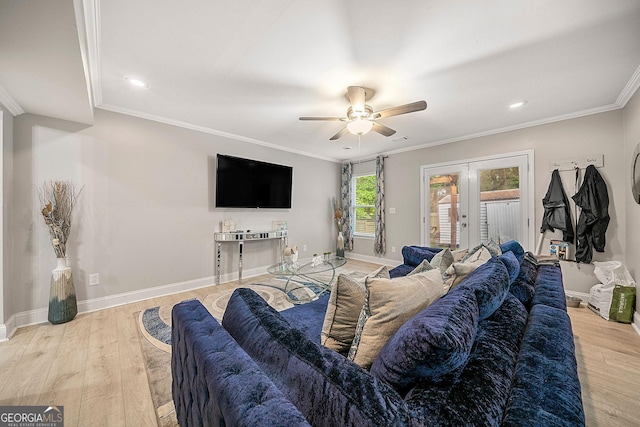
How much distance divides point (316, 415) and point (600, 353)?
2851 millimetres

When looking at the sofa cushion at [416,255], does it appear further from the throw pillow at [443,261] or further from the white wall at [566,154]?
the white wall at [566,154]

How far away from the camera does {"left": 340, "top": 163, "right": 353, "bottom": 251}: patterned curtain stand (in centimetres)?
576

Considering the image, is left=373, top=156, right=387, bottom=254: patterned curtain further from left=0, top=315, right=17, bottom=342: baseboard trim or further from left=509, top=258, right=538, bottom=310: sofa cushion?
left=0, top=315, right=17, bottom=342: baseboard trim

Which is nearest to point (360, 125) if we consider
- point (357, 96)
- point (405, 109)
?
point (357, 96)

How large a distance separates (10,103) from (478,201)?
5673 millimetres

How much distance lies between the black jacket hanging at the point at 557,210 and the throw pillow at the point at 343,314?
3585mm

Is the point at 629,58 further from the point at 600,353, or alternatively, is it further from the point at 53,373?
the point at 53,373

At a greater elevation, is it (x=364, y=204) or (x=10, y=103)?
(x=10, y=103)

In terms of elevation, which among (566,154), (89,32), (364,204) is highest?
(89,32)

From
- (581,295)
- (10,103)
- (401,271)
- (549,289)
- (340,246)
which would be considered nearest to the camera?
(549,289)

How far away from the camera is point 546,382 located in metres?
0.76

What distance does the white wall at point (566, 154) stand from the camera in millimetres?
2947

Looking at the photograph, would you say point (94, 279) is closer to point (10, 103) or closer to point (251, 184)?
point (10, 103)

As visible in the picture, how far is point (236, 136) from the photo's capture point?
4.05 metres
